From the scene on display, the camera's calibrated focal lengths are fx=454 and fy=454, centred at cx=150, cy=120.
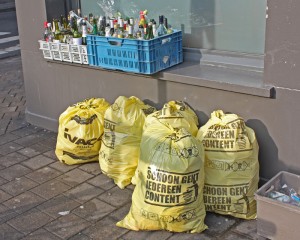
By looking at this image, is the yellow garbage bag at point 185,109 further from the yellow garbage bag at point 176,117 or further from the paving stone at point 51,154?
the paving stone at point 51,154

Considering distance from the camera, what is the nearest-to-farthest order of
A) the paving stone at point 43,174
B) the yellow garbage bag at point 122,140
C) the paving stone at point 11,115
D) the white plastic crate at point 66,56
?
the yellow garbage bag at point 122,140 < the paving stone at point 43,174 < the white plastic crate at point 66,56 < the paving stone at point 11,115

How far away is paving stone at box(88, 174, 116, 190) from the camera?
4024 mm

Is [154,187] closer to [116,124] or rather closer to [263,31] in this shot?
[116,124]

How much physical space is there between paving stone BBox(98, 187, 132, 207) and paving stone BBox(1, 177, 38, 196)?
0.72 meters

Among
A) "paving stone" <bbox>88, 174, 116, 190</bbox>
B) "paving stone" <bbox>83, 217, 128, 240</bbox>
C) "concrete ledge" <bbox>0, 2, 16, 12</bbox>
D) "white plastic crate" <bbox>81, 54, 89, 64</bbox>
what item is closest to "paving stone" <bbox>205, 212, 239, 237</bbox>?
"paving stone" <bbox>83, 217, 128, 240</bbox>

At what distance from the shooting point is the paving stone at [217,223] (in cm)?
333

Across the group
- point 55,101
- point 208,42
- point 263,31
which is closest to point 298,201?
point 263,31

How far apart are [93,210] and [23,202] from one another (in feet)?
2.10

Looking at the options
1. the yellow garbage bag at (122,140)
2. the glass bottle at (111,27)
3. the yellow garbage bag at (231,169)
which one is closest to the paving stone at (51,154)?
the yellow garbage bag at (122,140)

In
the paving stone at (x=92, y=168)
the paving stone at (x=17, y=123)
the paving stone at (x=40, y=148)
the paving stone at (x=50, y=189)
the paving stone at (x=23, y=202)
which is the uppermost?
the paving stone at (x=17, y=123)

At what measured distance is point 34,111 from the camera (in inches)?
218

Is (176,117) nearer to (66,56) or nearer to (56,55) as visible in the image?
(66,56)

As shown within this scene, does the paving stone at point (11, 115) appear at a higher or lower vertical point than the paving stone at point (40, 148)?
higher

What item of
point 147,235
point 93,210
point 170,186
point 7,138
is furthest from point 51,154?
point 170,186
